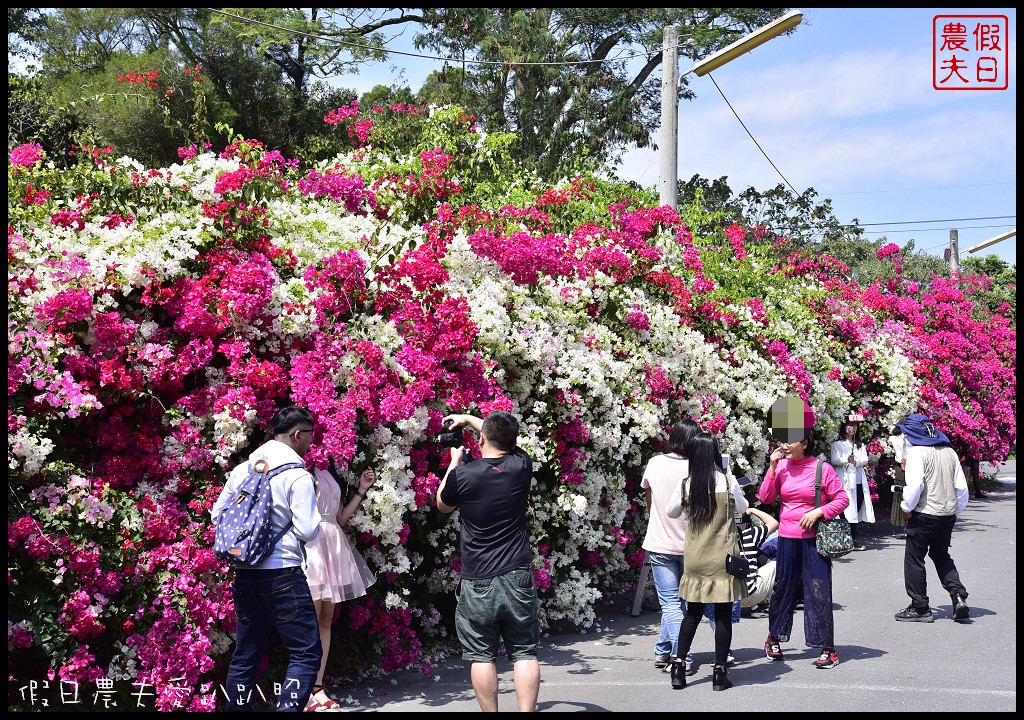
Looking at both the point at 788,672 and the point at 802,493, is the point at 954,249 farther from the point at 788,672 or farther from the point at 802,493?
the point at 788,672

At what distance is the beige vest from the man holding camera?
4.91 meters

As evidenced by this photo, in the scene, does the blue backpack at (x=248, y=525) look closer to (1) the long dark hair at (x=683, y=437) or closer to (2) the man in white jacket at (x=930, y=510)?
(1) the long dark hair at (x=683, y=437)

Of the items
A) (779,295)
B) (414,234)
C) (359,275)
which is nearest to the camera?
(359,275)

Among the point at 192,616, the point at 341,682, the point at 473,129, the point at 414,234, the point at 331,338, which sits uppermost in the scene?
the point at 473,129

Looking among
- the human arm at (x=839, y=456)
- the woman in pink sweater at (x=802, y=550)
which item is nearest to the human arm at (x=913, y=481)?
the woman in pink sweater at (x=802, y=550)

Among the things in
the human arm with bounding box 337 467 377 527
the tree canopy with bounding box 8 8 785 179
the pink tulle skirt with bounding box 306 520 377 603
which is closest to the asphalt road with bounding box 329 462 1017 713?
the pink tulle skirt with bounding box 306 520 377 603

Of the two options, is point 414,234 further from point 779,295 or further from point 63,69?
point 63,69

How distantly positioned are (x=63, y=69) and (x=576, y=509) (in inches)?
676

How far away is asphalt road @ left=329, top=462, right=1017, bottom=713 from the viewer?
580 centimetres

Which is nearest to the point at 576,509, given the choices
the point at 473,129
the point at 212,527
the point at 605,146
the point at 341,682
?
the point at 341,682

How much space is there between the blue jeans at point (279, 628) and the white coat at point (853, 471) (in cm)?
975

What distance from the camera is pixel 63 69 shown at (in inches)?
752

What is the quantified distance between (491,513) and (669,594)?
2.20 meters

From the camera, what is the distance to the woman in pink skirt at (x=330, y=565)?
5637 millimetres
